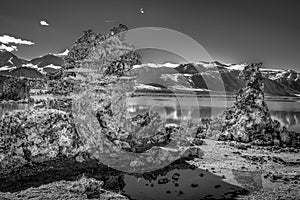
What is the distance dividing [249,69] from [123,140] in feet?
88.9

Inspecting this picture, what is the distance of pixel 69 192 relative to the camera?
A: 15977 millimetres

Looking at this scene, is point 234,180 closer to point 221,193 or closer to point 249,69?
point 221,193

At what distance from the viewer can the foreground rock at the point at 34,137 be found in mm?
18641

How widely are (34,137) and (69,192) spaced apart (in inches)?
225

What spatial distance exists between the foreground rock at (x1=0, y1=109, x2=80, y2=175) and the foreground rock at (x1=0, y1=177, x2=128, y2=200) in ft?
10.4

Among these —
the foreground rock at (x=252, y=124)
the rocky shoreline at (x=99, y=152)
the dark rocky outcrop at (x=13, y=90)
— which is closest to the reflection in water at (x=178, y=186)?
the rocky shoreline at (x=99, y=152)

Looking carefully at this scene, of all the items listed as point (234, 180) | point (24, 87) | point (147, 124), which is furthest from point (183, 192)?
point (24, 87)

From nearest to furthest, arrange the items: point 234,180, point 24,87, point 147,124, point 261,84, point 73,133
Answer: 1. point 234,180
2. point 73,133
3. point 147,124
4. point 261,84
5. point 24,87

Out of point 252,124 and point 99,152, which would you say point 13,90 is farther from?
point 99,152

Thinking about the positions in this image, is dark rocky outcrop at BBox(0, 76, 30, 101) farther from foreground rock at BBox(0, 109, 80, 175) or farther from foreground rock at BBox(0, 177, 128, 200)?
foreground rock at BBox(0, 177, 128, 200)

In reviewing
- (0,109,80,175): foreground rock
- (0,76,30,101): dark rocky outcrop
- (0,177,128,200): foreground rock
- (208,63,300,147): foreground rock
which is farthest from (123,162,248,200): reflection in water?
(0,76,30,101): dark rocky outcrop

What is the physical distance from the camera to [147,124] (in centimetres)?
3397

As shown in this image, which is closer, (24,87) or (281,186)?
(281,186)

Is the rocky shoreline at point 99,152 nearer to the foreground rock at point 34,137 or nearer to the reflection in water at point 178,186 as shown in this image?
the foreground rock at point 34,137
